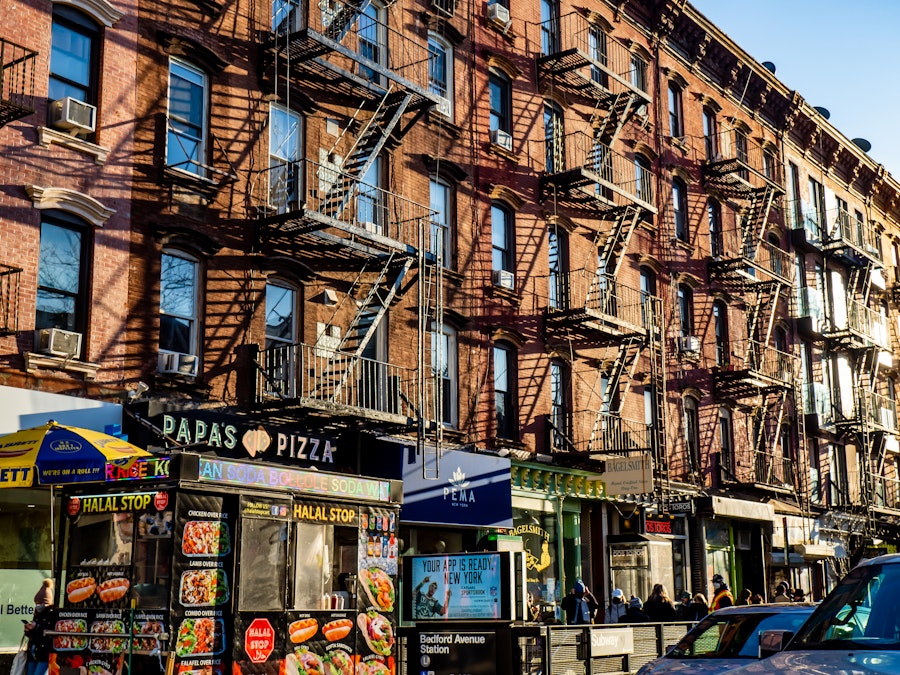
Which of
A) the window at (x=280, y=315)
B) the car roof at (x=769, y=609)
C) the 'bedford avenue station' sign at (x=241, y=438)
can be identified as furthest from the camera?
the window at (x=280, y=315)

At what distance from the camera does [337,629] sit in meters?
11.9

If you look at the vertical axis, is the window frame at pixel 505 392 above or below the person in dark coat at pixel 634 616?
above

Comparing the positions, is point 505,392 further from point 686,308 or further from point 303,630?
point 303,630

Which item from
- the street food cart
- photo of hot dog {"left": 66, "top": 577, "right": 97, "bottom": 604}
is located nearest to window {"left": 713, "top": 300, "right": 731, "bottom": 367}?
the street food cart

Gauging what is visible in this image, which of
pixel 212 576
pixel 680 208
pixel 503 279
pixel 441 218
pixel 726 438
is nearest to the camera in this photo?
pixel 212 576

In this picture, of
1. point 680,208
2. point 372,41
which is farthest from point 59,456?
point 680,208

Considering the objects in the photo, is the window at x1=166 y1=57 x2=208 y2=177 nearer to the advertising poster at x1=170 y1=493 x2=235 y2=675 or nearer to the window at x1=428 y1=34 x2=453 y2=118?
the window at x1=428 y1=34 x2=453 y2=118

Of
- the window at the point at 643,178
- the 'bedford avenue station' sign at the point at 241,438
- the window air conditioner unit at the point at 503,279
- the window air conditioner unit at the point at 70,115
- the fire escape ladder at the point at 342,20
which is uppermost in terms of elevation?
the window at the point at 643,178

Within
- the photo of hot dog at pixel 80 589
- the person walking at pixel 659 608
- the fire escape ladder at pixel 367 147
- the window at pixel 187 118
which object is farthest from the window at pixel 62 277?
the person walking at pixel 659 608

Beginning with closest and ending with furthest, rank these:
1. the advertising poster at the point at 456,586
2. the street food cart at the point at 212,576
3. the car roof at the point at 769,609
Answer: the street food cart at the point at 212,576
the car roof at the point at 769,609
the advertising poster at the point at 456,586

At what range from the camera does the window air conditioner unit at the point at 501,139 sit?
2556 centimetres

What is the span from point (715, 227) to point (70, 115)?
23.9m

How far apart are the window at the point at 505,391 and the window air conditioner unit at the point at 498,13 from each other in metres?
7.60

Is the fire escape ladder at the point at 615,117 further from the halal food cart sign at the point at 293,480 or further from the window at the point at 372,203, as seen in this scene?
the halal food cart sign at the point at 293,480
